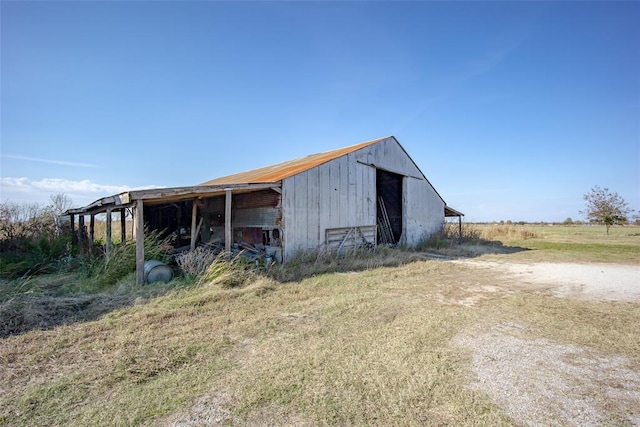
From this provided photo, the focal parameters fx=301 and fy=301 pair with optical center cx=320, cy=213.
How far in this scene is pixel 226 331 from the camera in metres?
4.30

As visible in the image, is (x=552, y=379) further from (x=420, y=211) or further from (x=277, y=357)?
(x=420, y=211)

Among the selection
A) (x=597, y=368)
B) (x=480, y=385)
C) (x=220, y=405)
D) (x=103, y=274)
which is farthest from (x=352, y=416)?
(x=103, y=274)

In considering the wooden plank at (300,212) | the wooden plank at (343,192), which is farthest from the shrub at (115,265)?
the wooden plank at (343,192)

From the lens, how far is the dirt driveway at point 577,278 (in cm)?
662

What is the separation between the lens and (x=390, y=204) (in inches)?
601

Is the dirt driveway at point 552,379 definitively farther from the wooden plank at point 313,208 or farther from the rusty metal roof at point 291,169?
the rusty metal roof at point 291,169

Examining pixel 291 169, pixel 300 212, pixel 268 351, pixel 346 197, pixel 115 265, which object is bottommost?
pixel 268 351

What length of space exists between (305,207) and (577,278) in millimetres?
7984

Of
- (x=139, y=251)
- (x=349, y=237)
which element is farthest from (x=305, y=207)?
(x=139, y=251)

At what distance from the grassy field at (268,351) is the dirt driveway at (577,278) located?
3.23 feet

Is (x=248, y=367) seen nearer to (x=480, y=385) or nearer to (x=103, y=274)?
(x=480, y=385)

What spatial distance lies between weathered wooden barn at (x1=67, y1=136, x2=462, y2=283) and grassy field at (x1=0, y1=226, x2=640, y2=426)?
2.31 metres

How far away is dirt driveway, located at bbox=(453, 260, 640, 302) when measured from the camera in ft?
21.7

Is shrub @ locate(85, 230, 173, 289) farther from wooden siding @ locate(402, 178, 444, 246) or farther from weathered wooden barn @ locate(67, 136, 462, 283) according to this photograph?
wooden siding @ locate(402, 178, 444, 246)
